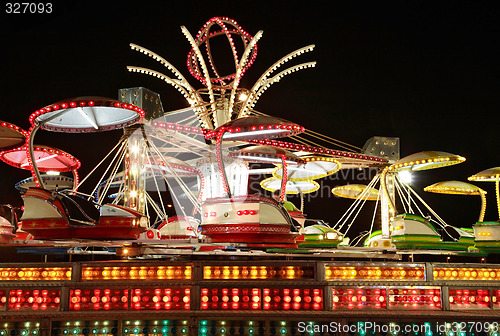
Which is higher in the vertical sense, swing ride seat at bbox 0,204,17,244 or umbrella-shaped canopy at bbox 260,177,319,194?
umbrella-shaped canopy at bbox 260,177,319,194

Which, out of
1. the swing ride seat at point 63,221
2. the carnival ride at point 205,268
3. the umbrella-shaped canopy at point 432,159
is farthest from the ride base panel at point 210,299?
the umbrella-shaped canopy at point 432,159

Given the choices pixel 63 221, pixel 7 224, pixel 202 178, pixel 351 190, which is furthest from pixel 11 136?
pixel 351 190

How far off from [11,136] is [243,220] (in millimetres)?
3292

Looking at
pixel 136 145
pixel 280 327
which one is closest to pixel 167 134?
pixel 136 145

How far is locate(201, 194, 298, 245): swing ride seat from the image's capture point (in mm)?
6234

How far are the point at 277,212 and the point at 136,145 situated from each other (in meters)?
2.50

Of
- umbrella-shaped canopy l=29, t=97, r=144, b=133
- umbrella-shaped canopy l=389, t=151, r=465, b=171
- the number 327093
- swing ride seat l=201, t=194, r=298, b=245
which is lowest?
swing ride seat l=201, t=194, r=298, b=245

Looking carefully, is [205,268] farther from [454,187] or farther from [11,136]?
[454,187]

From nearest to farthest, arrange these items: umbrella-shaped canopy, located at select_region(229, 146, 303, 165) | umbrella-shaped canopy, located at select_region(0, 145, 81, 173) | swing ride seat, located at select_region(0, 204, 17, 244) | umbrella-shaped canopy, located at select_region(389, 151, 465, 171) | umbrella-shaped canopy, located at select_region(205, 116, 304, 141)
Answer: umbrella-shaped canopy, located at select_region(205, 116, 304, 141)
swing ride seat, located at select_region(0, 204, 17, 244)
umbrella-shaped canopy, located at select_region(0, 145, 81, 173)
umbrella-shaped canopy, located at select_region(229, 146, 303, 165)
umbrella-shaped canopy, located at select_region(389, 151, 465, 171)

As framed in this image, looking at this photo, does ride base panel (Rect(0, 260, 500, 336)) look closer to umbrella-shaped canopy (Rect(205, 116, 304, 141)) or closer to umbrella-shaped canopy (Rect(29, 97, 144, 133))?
umbrella-shaped canopy (Rect(29, 97, 144, 133))

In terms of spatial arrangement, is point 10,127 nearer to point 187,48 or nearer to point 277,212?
point 277,212

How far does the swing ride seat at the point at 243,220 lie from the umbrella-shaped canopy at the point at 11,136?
8.64ft

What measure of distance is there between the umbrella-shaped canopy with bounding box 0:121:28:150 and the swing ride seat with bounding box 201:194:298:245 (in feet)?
8.64

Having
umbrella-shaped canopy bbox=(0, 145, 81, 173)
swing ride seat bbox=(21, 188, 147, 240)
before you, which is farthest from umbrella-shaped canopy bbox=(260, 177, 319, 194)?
swing ride seat bbox=(21, 188, 147, 240)
